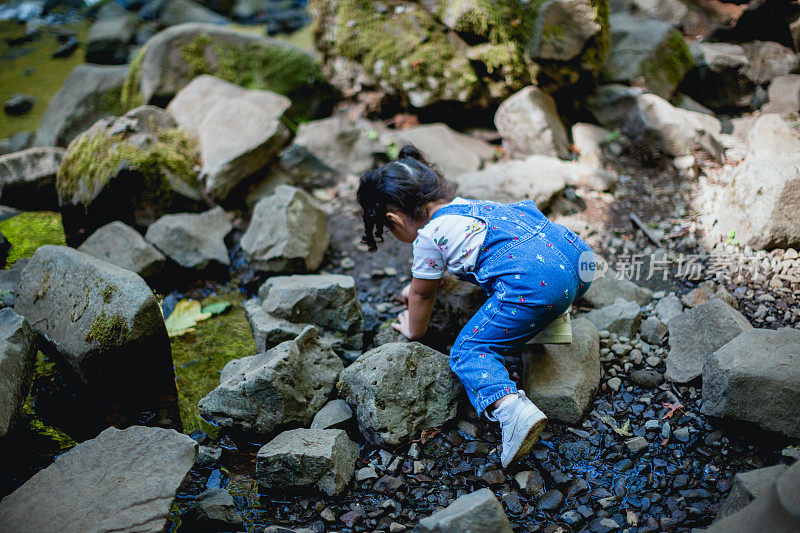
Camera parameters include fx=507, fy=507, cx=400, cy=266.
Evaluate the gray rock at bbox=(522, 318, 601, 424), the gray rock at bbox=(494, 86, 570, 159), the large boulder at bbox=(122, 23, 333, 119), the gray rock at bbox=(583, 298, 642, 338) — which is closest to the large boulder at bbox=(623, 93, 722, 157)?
the gray rock at bbox=(494, 86, 570, 159)

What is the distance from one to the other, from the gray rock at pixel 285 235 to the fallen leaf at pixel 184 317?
46 cm

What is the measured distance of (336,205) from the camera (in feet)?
13.9

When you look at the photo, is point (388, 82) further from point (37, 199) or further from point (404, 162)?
point (37, 199)

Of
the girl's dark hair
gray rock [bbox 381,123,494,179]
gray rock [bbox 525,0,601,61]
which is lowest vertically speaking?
gray rock [bbox 381,123,494,179]

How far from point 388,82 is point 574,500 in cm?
394

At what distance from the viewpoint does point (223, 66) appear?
17.0ft

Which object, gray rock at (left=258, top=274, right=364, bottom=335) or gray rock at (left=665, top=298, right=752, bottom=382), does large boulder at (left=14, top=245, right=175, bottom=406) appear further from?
gray rock at (left=665, top=298, right=752, bottom=382)

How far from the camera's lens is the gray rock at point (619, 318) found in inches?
105

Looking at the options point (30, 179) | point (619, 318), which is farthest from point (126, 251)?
point (619, 318)

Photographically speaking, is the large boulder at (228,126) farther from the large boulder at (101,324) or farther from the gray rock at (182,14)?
the gray rock at (182,14)

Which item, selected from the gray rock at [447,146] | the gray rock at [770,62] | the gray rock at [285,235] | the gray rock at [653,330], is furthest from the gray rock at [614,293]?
the gray rock at [770,62]

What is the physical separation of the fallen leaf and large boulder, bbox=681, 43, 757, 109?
4.79 m

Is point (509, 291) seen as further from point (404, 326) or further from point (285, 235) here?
point (285, 235)

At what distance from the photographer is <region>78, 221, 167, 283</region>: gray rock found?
3.23 meters
